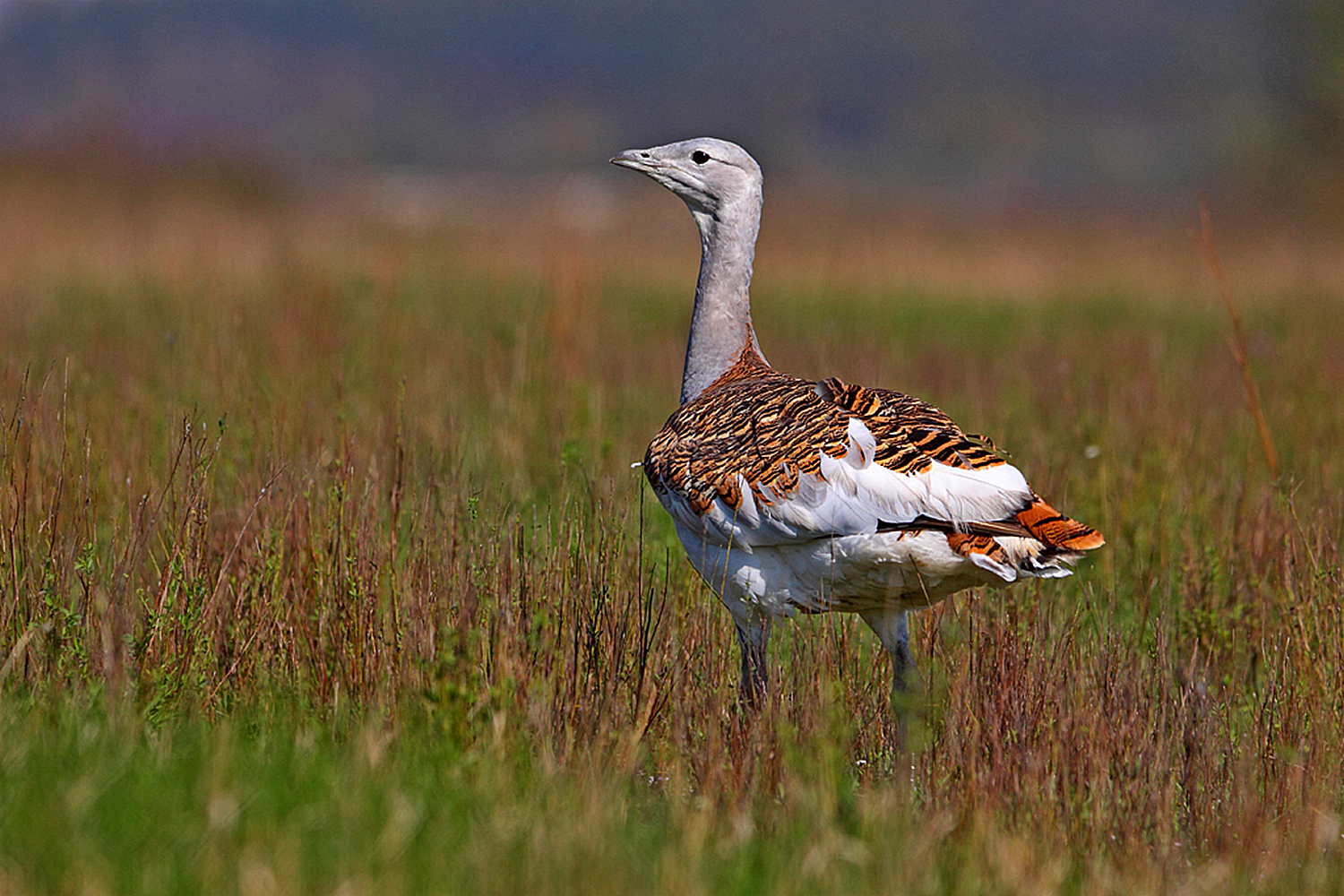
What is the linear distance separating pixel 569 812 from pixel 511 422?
4029mm

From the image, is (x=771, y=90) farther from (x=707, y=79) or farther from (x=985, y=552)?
(x=985, y=552)

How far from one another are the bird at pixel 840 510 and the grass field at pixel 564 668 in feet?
0.50

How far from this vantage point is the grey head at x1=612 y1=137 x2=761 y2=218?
4.60 metres

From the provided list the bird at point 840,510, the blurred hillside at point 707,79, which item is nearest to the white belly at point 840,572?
the bird at point 840,510

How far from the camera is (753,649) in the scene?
12.9 ft

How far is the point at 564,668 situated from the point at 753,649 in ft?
2.00

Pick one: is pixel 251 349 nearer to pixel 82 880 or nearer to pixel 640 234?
pixel 82 880

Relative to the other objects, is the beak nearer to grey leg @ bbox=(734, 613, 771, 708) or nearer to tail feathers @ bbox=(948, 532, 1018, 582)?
grey leg @ bbox=(734, 613, 771, 708)

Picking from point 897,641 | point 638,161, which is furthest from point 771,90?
point 897,641

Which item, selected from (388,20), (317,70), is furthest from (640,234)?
(388,20)

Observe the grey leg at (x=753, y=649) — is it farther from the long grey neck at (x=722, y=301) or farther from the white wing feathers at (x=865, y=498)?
the long grey neck at (x=722, y=301)

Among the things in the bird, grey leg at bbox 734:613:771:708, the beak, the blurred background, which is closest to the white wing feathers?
the bird

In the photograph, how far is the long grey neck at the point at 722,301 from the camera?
4605 mm

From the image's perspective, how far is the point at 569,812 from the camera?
2.75 m
